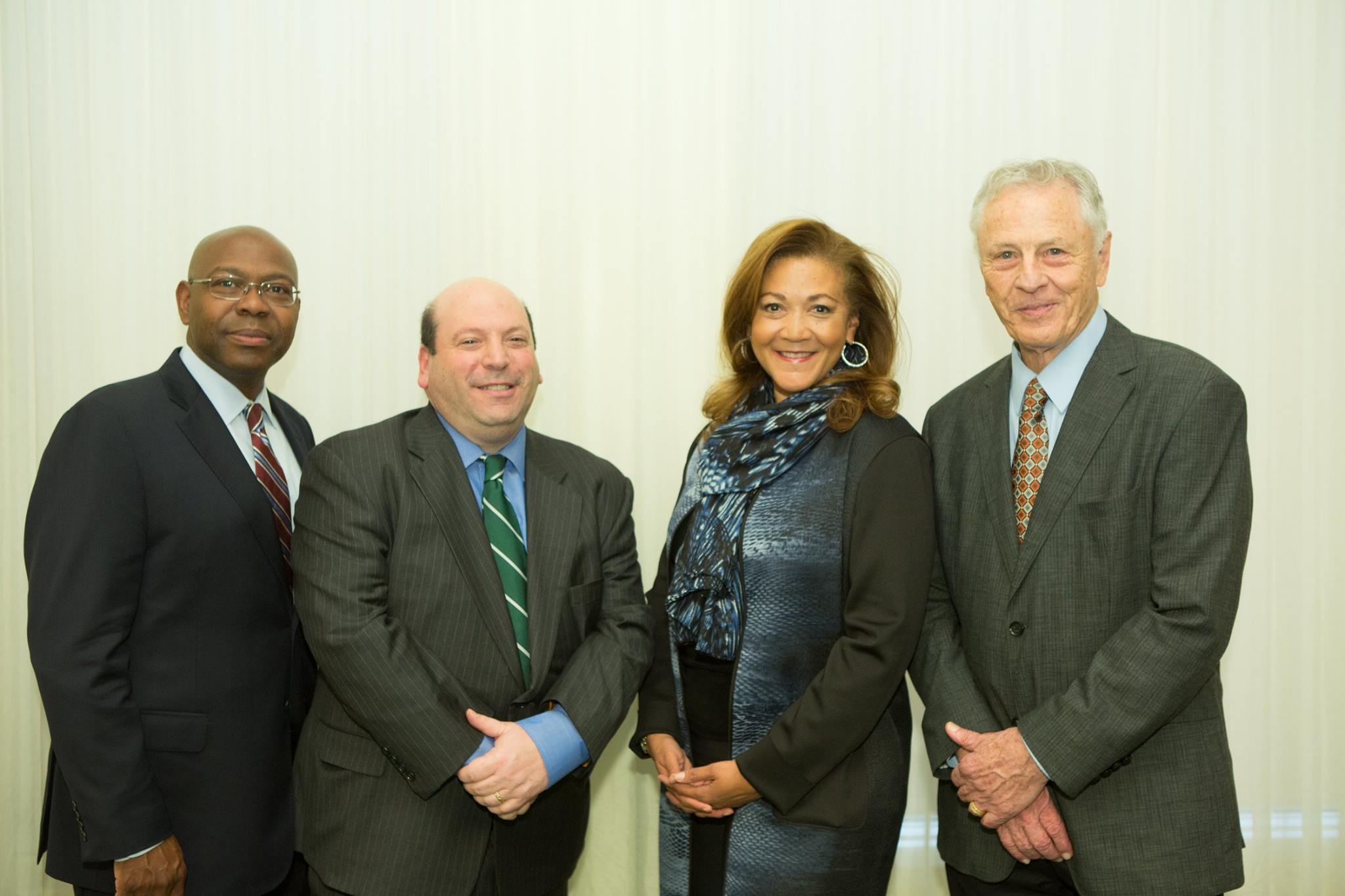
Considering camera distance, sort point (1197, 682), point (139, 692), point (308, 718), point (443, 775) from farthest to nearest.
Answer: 1. point (308, 718)
2. point (139, 692)
3. point (443, 775)
4. point (1197, 682)

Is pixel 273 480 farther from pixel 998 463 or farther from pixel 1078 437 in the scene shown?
pixel 1078 437

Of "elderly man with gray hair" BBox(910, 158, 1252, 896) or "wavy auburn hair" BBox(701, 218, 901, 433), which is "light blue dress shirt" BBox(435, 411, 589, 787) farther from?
"elderly man with gray hair" BBox(910, 158, 1252, 896)

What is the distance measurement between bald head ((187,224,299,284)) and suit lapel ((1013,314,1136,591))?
1.93 metres

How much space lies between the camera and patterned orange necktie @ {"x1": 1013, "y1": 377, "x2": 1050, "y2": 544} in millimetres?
2201

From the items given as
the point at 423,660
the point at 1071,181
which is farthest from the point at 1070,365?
the point at 423,660

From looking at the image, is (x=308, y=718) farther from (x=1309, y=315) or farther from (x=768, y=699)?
(x=1309, y=315)

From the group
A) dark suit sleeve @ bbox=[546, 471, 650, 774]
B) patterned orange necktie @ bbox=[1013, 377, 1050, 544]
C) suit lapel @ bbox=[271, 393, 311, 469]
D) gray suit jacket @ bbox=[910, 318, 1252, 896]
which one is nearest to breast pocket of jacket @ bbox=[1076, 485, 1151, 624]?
gray suit jacket @ bbox=[910, 318, 1252, 896]

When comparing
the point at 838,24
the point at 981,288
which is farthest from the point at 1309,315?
the point at 838,24

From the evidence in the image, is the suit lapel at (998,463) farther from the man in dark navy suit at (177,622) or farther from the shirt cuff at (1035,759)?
the man in dark navy suit at (177,622)

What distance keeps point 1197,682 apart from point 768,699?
87cm

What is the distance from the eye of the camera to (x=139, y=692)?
2322mm

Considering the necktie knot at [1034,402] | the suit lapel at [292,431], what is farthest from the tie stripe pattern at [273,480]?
the necktie knot at [1034,402]

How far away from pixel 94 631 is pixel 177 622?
0.18 m

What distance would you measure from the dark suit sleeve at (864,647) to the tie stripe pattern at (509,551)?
1.84ft
